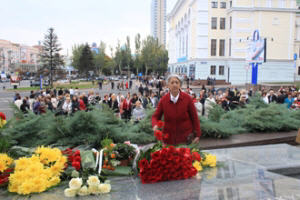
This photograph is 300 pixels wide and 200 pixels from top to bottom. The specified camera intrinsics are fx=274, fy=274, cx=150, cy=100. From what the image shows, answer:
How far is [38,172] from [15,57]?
176 metres

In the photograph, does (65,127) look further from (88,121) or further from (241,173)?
(241,173)

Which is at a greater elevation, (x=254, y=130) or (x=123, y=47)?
(x=123, y=47)

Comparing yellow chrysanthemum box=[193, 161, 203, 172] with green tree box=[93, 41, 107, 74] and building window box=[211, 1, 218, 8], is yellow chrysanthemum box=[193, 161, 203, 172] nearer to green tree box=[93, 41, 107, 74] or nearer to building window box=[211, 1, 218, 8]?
building window box=[211, 1, 218, 8]

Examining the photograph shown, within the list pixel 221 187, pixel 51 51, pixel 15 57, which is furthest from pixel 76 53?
pixel 221 187

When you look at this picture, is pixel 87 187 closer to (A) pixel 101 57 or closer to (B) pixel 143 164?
(B) pixel 143 164

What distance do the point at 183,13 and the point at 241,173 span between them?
6519cm

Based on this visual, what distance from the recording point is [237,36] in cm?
4884

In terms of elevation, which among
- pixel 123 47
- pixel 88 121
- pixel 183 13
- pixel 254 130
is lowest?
pixel 254 130

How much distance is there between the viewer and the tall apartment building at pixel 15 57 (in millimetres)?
138625

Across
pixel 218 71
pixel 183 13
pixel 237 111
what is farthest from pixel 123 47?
pixel 237 111

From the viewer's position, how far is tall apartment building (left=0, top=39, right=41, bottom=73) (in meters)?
139

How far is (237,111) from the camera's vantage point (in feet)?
27.4

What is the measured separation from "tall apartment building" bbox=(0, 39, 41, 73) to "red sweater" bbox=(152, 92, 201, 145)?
13411cm

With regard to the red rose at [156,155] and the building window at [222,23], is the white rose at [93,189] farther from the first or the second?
the building window at [222,23]
